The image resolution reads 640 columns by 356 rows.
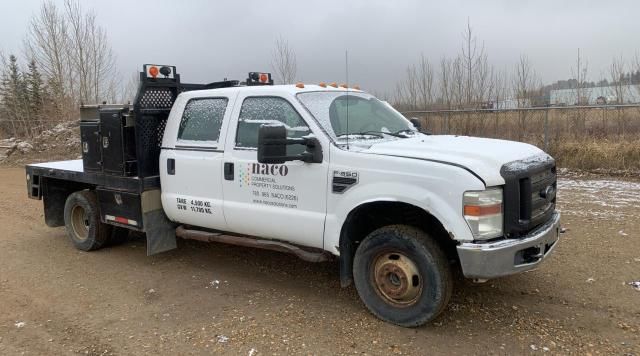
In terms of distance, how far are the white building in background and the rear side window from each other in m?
11.6

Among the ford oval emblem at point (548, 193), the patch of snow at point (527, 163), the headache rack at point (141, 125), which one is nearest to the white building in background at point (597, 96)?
the ford oval emblem at point (548, 193)

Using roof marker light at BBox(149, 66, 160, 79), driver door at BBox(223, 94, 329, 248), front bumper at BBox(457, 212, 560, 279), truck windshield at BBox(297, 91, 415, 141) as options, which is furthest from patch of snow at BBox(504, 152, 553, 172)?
roof marker light at BBox(149, 66, 160, 79)

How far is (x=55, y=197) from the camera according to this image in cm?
729

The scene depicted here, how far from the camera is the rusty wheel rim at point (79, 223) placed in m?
6.86

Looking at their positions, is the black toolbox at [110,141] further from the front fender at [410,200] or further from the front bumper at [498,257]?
the front bumper at [498,257]

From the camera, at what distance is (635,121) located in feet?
38.9

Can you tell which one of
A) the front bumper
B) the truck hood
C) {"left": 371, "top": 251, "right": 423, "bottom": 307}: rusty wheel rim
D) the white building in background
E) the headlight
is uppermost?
the white building in background

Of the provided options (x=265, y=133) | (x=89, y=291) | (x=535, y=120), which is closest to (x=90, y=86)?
(x=535, y=120)

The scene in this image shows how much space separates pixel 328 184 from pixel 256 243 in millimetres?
1090

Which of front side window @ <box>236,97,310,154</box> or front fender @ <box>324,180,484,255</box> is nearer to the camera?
front fender @ <box>324,180,484,255</box>

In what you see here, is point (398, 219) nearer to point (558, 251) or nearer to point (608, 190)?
point (558, 251)

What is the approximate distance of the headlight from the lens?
3.68 m

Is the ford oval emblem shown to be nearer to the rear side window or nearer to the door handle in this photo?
the door handle

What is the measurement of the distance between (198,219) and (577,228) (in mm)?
5019
